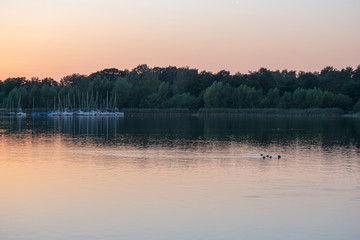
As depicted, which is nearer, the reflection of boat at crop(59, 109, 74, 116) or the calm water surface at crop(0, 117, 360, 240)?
the calm water surface at crop(0, 117, 360, 240)

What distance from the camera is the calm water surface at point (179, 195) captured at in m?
21.5

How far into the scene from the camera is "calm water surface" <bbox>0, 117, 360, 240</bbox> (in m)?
21.5

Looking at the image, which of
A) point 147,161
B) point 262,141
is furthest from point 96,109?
point 147,161

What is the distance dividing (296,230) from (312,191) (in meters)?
8.18

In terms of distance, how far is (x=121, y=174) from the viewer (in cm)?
3516

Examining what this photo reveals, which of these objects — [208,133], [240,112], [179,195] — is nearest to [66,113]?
[240,112]

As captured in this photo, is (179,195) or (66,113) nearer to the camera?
(179,195)

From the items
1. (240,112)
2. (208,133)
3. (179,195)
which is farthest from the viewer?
(240,112)

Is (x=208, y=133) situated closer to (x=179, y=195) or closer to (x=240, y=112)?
(x=179, y=195)

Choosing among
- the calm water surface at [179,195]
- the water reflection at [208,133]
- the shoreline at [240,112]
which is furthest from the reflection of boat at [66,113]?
the calm water surface at [179,195]

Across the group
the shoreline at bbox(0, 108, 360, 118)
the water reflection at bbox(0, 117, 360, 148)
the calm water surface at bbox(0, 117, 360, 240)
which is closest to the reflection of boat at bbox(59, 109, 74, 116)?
the shoreline at bbox(0, 108, 360, 118)

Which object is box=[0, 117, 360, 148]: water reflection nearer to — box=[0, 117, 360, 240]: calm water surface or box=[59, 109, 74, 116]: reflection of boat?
box=[0, 117, 360, 240]: calm water surface

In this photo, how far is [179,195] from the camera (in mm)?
27938

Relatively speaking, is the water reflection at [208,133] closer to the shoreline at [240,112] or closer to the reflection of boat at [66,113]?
the shoreline at [240,112]
